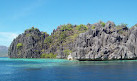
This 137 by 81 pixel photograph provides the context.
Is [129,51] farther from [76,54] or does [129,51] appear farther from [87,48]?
[76,54]

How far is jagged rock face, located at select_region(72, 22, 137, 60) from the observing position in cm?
10275

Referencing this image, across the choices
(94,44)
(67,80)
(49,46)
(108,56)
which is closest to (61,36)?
(49,46)

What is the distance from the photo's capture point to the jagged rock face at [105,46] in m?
103

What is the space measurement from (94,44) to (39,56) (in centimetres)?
9505

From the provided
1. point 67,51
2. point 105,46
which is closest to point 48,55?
point 67,51

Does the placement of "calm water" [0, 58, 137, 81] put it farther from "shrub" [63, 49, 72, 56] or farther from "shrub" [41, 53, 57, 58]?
"shrub" [41, 53, 57, 58]

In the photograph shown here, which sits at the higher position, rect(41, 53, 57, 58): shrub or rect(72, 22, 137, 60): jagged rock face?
rect(72, 22, 137, 60): jagged rock face

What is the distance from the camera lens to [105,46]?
10775cm

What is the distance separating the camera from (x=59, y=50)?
552 feet

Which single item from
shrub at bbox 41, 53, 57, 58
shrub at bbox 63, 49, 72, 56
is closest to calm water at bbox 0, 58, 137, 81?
shrub at bbox 63, 49, 72, 56

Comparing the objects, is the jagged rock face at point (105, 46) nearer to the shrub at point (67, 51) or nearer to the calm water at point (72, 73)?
the shrub at point (67, 51)

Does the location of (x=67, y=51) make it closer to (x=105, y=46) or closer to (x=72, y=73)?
(x=105, y=46)

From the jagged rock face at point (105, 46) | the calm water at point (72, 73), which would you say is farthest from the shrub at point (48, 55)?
the calm water at point (72, 73)

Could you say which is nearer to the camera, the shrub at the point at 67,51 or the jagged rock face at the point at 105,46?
the jagged rock face at the point at 105,46
